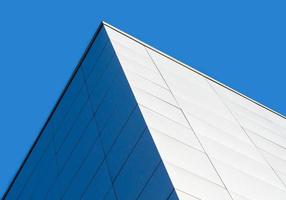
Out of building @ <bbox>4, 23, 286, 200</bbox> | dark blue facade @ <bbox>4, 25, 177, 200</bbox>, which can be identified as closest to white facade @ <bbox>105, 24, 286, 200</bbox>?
building @ <bbox>4, 23, 286, 200</bbox>

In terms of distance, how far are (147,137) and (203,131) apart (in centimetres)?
266

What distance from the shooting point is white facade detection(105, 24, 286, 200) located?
13.2m

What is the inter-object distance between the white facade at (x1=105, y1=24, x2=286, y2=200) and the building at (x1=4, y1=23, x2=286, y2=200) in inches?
Result: 1.5

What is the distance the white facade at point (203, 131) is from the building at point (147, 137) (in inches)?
1.5

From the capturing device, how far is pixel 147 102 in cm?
1530

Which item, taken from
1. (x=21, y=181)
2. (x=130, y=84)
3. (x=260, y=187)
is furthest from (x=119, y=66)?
(x=21, y=181)

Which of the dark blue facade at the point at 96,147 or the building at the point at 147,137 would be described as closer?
the building at the point at 147,137

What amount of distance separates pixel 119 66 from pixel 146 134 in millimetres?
3852

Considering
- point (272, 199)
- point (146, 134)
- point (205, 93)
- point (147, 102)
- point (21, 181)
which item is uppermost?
point (21, 181)

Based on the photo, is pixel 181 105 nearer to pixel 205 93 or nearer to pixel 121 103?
pixel 121 103

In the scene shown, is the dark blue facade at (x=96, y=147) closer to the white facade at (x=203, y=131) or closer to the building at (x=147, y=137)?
the building at (x=147, y=137)

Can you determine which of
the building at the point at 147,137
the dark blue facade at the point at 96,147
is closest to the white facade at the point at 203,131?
the building at the point at 147,137

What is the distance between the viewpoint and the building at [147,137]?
43.5 feet

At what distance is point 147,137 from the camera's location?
537 inches
